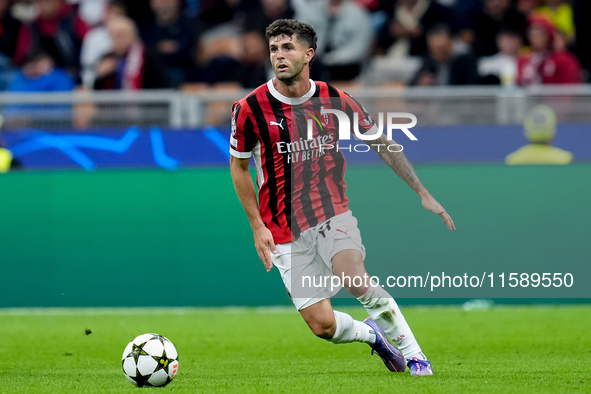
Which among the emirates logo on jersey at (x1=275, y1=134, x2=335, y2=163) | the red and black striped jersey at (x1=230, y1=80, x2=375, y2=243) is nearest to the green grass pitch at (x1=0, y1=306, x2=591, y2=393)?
the red and black striped jersey at (x1=230, y1=80, x2=375, y2=243)

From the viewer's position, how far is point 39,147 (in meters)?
11.8

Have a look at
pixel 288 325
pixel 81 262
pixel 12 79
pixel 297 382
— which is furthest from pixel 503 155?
pixel 12 79

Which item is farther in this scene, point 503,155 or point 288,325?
point 503,155

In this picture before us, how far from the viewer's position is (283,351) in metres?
8.47

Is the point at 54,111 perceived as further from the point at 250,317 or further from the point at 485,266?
the point at 485,266

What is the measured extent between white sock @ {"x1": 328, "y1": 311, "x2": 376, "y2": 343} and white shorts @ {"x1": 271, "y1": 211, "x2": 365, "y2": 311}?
0.62 ft

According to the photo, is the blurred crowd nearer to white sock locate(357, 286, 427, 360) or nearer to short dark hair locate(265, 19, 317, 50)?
short dark hair locate(265, 19, 317, 50)

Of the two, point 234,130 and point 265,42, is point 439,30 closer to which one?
point 265,42

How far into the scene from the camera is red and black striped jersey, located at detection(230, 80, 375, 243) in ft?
22.2

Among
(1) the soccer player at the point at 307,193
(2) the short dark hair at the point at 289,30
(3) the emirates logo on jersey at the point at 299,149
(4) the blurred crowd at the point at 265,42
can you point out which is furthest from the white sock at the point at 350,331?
(4) the blurred crowd at the point at 265,42

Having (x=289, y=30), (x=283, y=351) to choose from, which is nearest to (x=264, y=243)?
(x=289, y=30)

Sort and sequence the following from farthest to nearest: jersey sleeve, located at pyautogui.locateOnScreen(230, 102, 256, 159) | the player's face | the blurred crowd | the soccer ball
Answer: the blurred crowd, jersey sleeve, located at pyautogui.locateOnScreen(230, 102, 256, 159), the player's face, the soccer ball

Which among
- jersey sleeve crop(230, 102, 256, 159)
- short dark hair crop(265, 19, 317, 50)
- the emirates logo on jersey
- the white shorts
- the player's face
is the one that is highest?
short dark hair crop(265, 19, 317, 50)

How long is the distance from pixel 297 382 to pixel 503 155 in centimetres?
575
